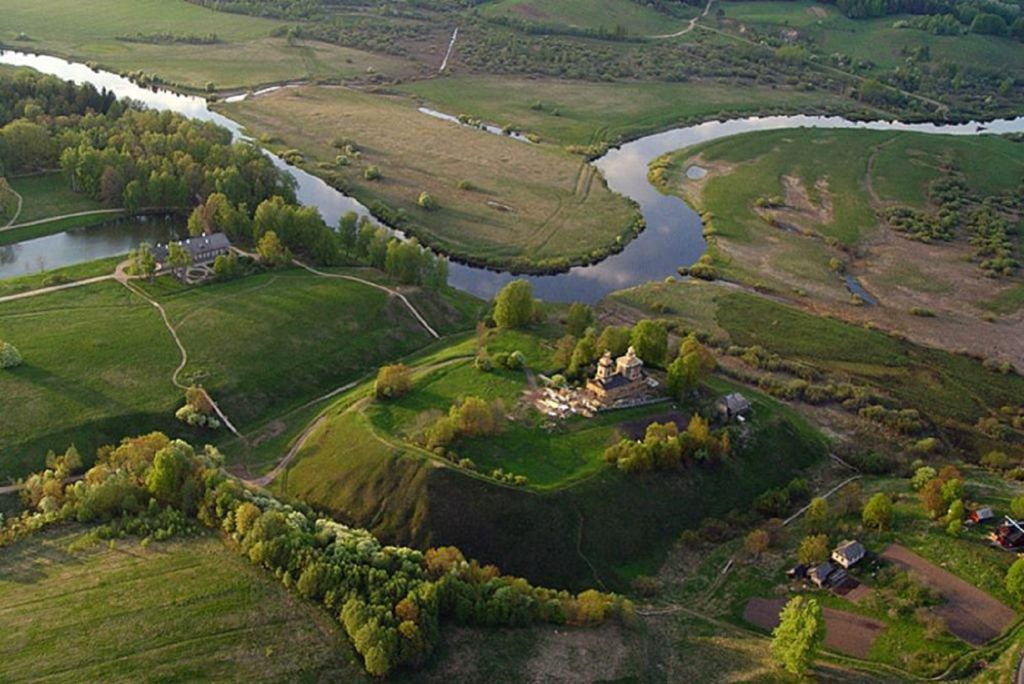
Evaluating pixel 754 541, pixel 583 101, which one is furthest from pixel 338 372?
pixel 583 101

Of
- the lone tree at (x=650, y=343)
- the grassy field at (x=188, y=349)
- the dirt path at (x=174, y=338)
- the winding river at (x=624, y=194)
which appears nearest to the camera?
the grassy field at (x=188, y=349)

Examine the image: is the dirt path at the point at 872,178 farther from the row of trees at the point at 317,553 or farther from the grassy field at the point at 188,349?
the row of trees at the point at 317,553

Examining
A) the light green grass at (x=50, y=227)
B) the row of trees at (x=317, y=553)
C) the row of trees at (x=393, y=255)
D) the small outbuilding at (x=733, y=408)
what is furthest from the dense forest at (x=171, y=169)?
the row of trees at (x=317, y=553)

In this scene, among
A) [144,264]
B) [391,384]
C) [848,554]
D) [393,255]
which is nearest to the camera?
[848,554]

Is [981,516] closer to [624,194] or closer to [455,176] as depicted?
[624,194]

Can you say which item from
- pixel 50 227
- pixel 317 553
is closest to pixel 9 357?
pixel 50 227
